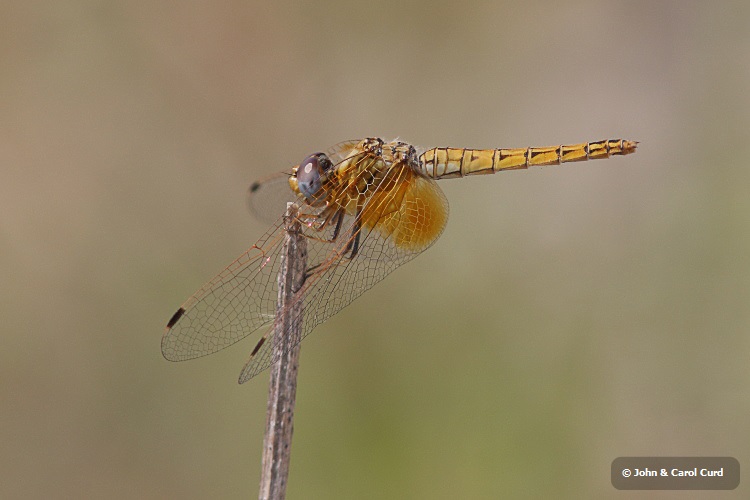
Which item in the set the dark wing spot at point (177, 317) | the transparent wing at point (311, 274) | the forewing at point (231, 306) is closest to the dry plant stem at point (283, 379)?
the transparent wing at point (311, 274)

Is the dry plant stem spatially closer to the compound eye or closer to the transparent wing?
the transparent wing

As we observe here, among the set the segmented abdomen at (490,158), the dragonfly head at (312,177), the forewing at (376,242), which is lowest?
the forewing at (376,242)

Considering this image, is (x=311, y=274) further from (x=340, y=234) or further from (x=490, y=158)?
(x=490, y=158)

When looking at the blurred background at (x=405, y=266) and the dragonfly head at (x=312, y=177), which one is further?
the blurred background at (x=405, y=266)

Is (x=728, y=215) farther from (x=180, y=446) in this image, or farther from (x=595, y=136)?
(x=180, y=446)

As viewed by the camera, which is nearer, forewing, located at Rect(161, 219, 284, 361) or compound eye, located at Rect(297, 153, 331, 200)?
forewing, located at Rect(161, 219, 284, 361)

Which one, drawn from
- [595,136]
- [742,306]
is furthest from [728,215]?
[595,136]

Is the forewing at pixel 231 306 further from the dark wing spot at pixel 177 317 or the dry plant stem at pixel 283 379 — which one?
the dry plant stem at pixel 283 379

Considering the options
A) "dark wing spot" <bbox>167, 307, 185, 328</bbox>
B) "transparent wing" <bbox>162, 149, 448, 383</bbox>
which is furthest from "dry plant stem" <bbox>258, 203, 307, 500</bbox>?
"dark wing spot" <bbox>167, 307, 185, 328</bbox>
